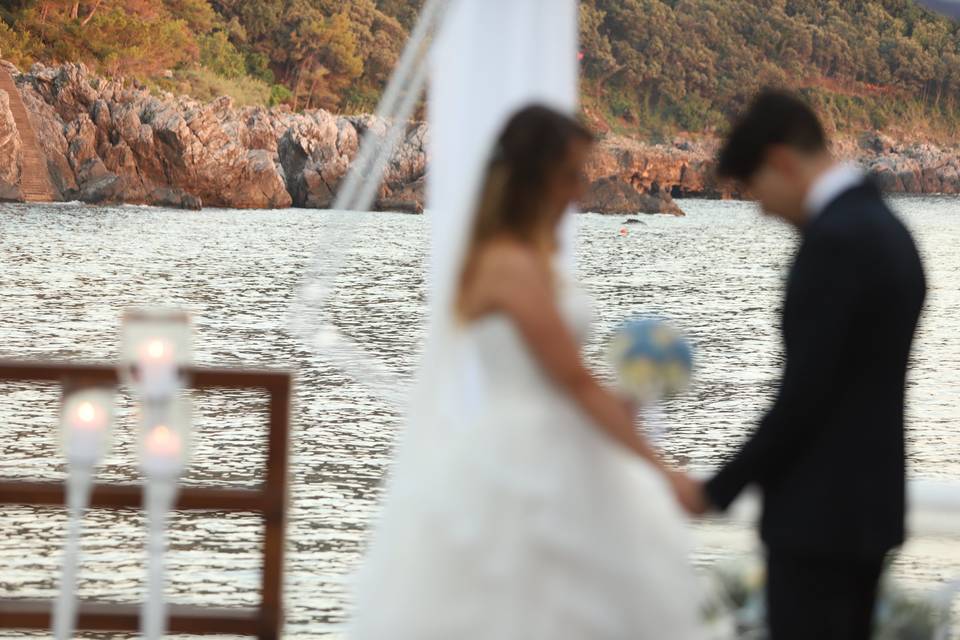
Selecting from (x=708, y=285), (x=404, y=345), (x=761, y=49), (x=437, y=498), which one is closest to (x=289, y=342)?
(x=404, y=345)

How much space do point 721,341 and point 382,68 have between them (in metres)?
39.0

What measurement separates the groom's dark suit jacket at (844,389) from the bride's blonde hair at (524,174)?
1.21 feet

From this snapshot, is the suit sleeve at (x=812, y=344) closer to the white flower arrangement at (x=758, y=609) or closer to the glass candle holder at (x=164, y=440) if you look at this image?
the white flower arrangement at (x=758, y=609)

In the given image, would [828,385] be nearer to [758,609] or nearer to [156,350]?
[758,609]

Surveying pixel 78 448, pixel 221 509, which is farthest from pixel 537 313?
pixel 221 509

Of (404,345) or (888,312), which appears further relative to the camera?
(404,345)

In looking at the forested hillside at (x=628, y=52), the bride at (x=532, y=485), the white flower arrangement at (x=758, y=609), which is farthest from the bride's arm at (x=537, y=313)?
the forested hillside at (x=628, y=52)

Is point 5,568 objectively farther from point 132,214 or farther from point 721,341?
point 132,214

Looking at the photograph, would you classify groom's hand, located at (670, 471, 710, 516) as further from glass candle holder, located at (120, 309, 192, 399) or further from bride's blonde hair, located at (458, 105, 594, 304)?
glass candle holder, located at (120, 309, 192, 399)

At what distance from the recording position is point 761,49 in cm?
6675

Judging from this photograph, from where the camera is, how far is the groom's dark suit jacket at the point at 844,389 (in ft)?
5.48

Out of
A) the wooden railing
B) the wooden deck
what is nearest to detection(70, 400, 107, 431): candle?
the wooden railing

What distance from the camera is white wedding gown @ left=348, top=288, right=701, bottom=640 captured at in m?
1.91

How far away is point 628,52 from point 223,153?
20203mm
